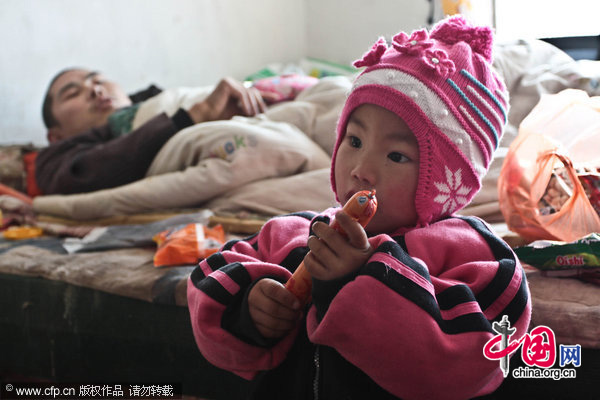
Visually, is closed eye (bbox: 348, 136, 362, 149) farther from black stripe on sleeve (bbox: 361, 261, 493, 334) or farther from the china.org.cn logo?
the china.org.cn logo

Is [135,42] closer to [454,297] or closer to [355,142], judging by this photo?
[355,142]

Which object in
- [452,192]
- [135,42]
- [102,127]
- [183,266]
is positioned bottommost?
[183,266]

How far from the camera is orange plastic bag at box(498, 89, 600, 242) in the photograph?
0.99 meters

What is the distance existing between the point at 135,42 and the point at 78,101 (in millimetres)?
655

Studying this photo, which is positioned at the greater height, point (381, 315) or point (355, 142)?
point (355, 142)

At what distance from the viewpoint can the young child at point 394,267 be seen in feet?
2.04

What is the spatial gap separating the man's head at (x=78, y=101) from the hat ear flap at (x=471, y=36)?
5.24ft

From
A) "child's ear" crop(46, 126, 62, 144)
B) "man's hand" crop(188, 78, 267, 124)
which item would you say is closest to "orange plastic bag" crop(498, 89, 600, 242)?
"man's hand" crop(188, 78, 267, 124)

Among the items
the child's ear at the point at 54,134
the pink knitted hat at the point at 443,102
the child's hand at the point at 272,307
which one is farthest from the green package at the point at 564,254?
the child's ear at the point at 54,134

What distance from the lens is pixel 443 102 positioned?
78 centimetres

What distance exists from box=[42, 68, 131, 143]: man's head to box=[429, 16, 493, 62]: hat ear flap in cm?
160

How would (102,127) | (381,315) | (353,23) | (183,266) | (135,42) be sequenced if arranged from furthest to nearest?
(353,23) → (135,42) → (102,127) → (183,266) → (381,315)

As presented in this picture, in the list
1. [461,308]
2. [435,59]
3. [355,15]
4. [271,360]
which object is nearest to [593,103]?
[435,59]

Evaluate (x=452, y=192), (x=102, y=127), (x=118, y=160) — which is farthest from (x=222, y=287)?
(x=102, y=127)
